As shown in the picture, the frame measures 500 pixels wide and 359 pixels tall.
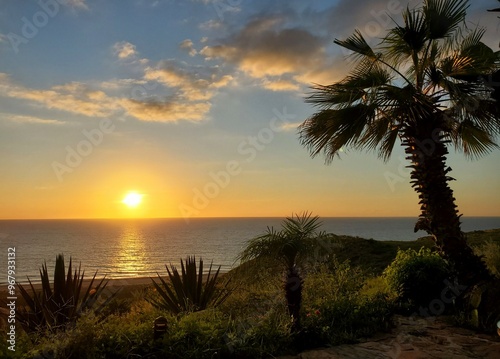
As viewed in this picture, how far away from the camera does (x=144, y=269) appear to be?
60469 millimetres

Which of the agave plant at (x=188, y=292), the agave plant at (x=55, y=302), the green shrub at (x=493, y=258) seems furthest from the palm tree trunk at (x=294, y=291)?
the green shrub at (x=493, y=258)

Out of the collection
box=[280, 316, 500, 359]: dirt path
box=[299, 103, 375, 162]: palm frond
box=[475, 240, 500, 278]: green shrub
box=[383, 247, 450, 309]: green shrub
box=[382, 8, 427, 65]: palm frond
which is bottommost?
box=[280, 316, 500, 359]: dirt path

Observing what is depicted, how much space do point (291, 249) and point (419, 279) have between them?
12.5 ft

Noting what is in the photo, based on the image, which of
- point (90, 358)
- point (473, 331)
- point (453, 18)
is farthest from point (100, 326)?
point (453, 18)

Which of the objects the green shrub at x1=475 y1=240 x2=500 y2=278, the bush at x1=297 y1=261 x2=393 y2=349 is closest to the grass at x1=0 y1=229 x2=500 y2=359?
the bush at x1=297 y1=261 x2=393 y2=349

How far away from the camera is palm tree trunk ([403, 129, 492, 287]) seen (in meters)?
8.42

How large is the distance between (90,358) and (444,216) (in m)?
7.19

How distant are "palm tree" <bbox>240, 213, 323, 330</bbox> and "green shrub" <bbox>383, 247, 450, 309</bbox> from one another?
11.2 feet

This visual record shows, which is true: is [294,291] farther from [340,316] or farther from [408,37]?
[408,37]

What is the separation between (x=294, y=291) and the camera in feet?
21.5

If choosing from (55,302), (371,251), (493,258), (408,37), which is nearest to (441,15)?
(408,37)

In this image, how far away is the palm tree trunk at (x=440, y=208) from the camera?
27.6 feet

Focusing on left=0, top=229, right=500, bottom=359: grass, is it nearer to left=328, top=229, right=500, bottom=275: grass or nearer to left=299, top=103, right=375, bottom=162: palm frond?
left=299, top=103, right=375, bottom=162: palm frond

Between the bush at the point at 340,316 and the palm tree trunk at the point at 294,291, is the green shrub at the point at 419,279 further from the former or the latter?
the palm tree trunk at the point at 294,291
